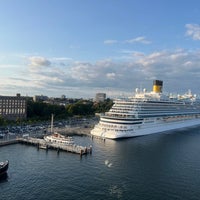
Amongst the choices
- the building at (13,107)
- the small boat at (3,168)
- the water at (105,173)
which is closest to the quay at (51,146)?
the water at (105,173)

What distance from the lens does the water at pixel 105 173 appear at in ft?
137

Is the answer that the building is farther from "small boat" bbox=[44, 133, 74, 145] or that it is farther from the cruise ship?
"small boat" bbox=[44, 133, 74, 145]

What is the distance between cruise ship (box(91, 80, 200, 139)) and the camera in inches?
3509

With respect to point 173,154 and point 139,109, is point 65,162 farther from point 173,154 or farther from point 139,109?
point 139,109

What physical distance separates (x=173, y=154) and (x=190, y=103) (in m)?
80.0

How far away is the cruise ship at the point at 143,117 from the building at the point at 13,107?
4577 cm

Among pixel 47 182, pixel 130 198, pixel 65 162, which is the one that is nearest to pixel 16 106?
pixel 65 162

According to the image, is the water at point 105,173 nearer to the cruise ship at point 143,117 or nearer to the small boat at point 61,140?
the small boat at point 61,140

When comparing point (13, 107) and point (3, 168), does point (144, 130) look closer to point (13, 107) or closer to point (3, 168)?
point (3, 168)

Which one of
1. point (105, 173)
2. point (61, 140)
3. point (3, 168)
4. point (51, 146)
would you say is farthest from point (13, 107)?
point (105, 173)

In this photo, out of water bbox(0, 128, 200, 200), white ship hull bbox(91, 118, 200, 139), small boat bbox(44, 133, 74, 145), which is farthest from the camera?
white ship hull bbox(91, 118, 200, 139)

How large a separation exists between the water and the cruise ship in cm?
1322

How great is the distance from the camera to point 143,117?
9719 centimetres

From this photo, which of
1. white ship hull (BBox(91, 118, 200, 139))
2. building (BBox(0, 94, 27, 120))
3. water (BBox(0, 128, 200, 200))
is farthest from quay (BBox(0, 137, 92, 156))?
Answer: building (BBox(0, 94, 27, 120))
